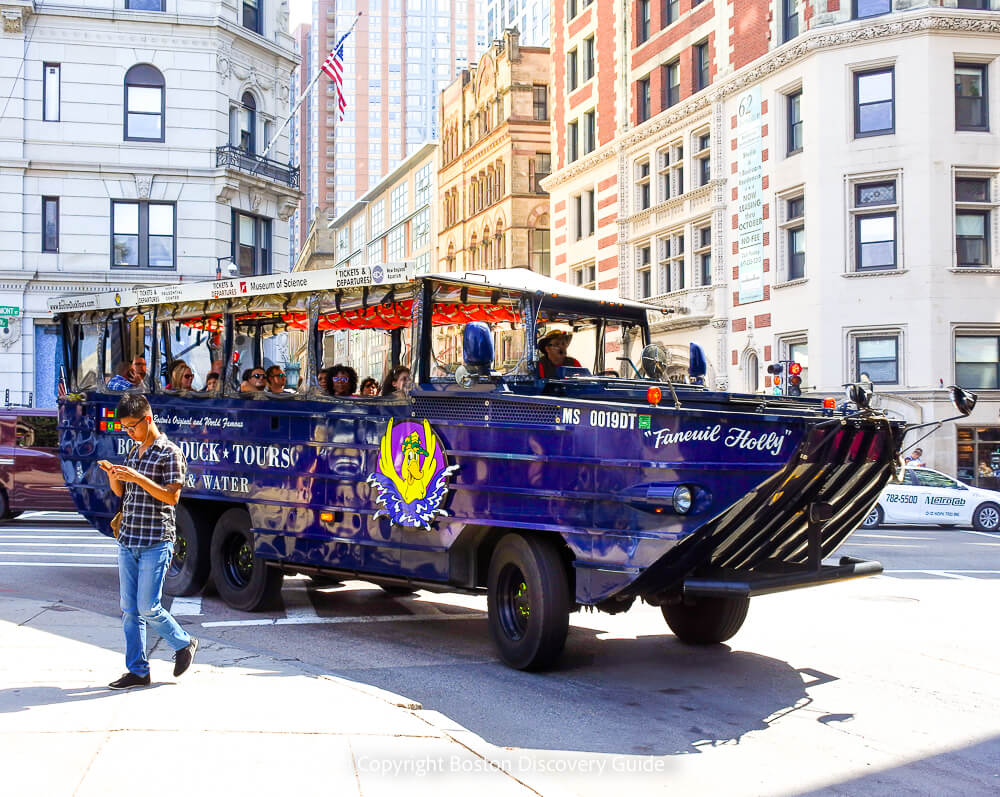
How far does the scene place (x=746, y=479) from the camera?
293 inches

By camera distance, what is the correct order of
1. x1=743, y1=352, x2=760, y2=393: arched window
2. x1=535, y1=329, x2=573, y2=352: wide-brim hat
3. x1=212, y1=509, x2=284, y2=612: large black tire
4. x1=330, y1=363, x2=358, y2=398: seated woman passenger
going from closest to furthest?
x1=535, y1=329, x2=573, y2=352: wide-brim hat, x1=330, y1=363, x2=358, y2=398: seated woman passenger, x1=212, y1=509, x2=284, y2=612: large black tire, x1=743, y1=352, x2=760, y2=393: arched window

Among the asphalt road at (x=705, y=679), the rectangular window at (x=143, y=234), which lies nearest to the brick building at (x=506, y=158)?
the rectangular window at (x=143, y=234)

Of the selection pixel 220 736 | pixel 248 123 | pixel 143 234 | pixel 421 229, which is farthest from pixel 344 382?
pixel 421 229

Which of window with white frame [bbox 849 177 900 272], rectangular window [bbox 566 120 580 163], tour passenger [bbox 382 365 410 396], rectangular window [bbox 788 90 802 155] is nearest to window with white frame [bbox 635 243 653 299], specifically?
rectangular window [bbox 566 120 580 163]

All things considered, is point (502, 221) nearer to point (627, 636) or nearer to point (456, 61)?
point (627, 636)

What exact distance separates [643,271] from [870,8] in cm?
1267

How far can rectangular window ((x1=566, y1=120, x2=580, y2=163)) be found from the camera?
46656 mm

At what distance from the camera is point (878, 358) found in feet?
101

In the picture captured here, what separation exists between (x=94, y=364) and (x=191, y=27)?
22010 millimetres

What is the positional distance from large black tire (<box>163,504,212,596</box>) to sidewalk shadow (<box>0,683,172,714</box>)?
15.5 feet

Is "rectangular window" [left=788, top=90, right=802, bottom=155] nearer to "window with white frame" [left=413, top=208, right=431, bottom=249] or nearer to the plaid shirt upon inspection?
the plaid shirt

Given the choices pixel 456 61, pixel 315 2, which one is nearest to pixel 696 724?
pixel 456 61

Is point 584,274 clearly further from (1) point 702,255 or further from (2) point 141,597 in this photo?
(2) point 141,597

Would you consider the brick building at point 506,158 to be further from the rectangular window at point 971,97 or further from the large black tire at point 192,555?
the large black tire at point 192,555
